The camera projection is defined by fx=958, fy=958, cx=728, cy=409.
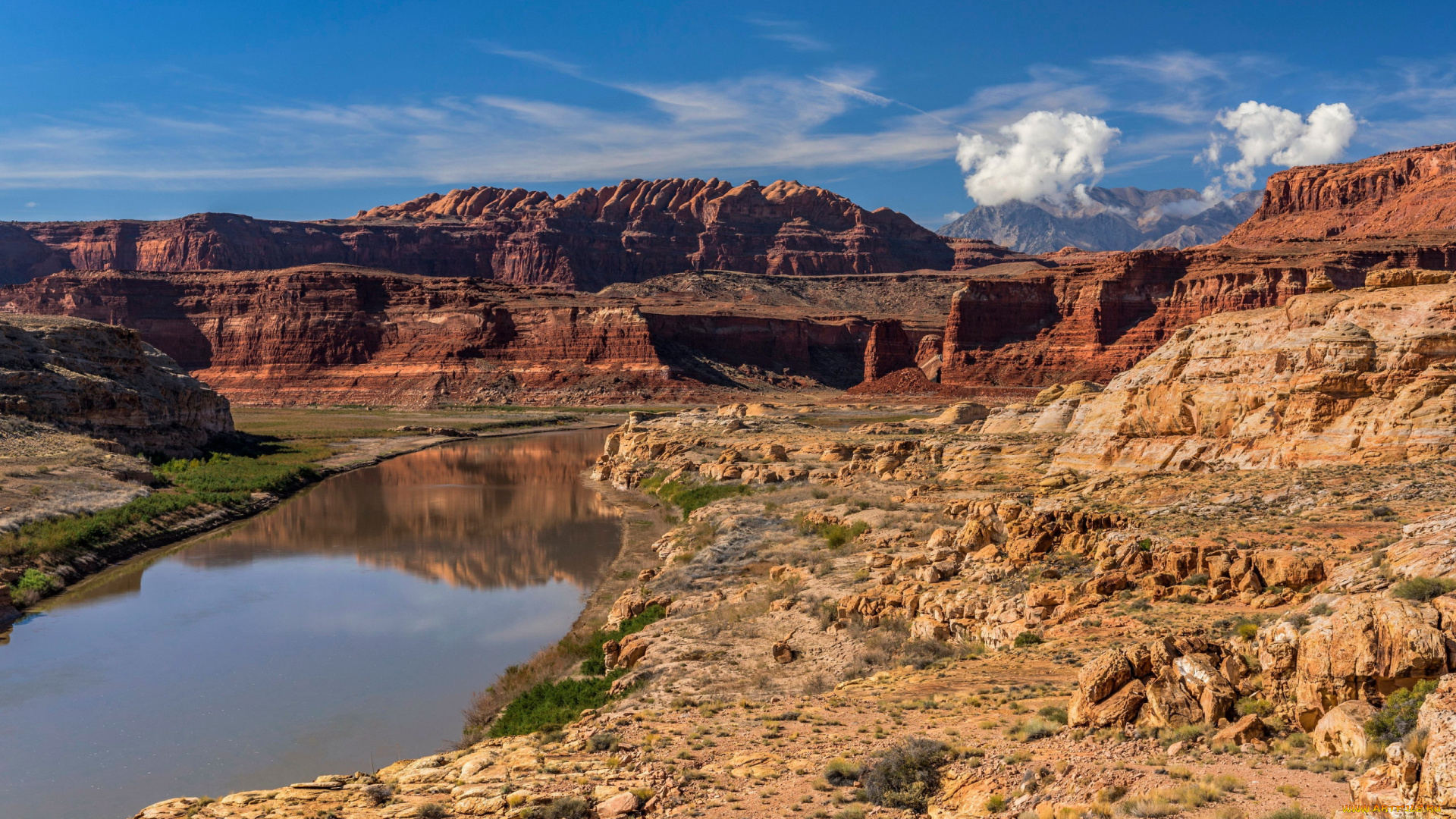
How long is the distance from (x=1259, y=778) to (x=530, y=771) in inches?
312

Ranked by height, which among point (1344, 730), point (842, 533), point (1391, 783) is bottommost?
point (842, 533)

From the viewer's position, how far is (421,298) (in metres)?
145

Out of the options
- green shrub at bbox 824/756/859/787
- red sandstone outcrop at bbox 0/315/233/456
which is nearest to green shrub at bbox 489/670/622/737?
green shrub at bbox 824/756/859/787

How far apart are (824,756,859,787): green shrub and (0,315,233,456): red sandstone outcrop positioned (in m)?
50.2

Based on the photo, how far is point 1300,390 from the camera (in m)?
22.2

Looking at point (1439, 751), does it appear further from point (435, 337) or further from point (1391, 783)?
point (435, 337)

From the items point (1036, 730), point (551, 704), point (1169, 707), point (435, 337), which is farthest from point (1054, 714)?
point (435, 337)

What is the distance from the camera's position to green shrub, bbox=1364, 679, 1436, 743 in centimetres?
799

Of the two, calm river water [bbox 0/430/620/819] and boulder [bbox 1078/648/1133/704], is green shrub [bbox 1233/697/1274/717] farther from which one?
calm river water [bbox 0/430/620/819]

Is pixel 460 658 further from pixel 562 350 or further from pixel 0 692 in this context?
pixel 562 350

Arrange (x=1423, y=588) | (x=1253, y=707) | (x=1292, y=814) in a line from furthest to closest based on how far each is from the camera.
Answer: (x=1423, y=588)
(x=1253, y=707)
(x=1292, y=814)

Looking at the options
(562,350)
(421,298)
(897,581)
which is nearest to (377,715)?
(897,581)

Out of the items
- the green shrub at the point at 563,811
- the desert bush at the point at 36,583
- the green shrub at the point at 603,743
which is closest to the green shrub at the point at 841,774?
the green shrub at the point at 563,811

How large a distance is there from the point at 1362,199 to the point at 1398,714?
174844mm
